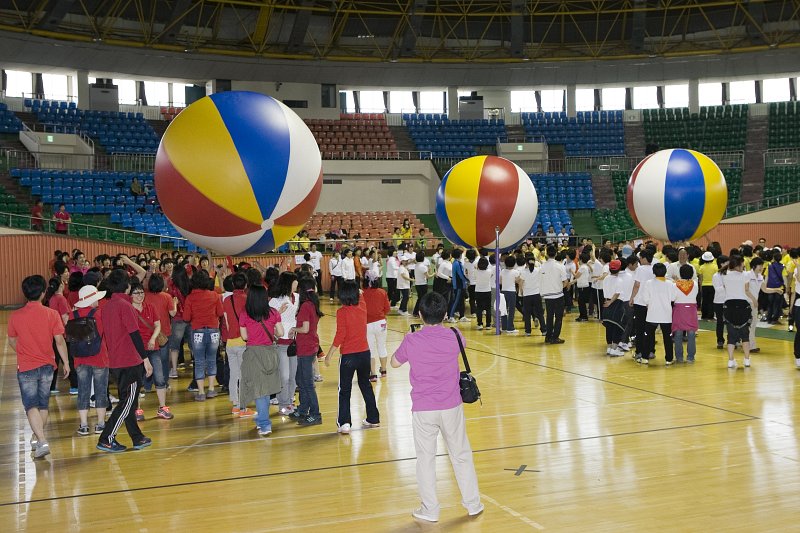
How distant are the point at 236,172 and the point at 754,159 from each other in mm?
30763

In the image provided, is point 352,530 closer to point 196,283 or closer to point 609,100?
point 196,283

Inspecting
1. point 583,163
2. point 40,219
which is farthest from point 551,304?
point 583,163

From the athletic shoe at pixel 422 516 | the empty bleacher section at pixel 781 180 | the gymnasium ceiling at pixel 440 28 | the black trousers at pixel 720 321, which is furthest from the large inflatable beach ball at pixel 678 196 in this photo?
the empty bleacher section at pixel 781 180

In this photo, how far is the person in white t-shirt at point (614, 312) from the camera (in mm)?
12078

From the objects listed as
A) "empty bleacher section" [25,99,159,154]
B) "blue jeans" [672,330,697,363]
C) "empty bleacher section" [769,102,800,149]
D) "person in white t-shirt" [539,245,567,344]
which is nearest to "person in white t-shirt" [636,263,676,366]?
"blue jeans" [672,330,697,363]

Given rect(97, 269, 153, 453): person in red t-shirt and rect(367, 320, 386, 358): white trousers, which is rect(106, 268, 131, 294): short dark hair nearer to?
rect(97, 269, 153, 453): person in red t-shirt

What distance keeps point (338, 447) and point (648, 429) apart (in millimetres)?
2846

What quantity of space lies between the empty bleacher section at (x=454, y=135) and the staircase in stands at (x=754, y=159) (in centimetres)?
953

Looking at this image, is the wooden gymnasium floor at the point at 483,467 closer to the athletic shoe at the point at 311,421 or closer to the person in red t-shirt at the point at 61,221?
the athletic shoe at the point at 311,421

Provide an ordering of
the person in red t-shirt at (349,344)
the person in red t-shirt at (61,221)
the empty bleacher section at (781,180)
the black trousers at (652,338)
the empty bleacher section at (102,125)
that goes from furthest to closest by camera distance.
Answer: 1. the empty bleacher section at (781,180)
2. the empty bleacher section at (102,125)
3. the person in red t-shirt at (61,221)
4. the black trousers at (652,338)
5. the person in red t-shirt at (349,344)

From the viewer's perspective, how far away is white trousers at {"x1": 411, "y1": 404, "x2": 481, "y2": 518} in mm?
5379

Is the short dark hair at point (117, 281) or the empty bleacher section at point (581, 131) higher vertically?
the empty bleacher section at point (581, 131)

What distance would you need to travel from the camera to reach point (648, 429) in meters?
7.72

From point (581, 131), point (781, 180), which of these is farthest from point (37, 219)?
point (781, 180)
